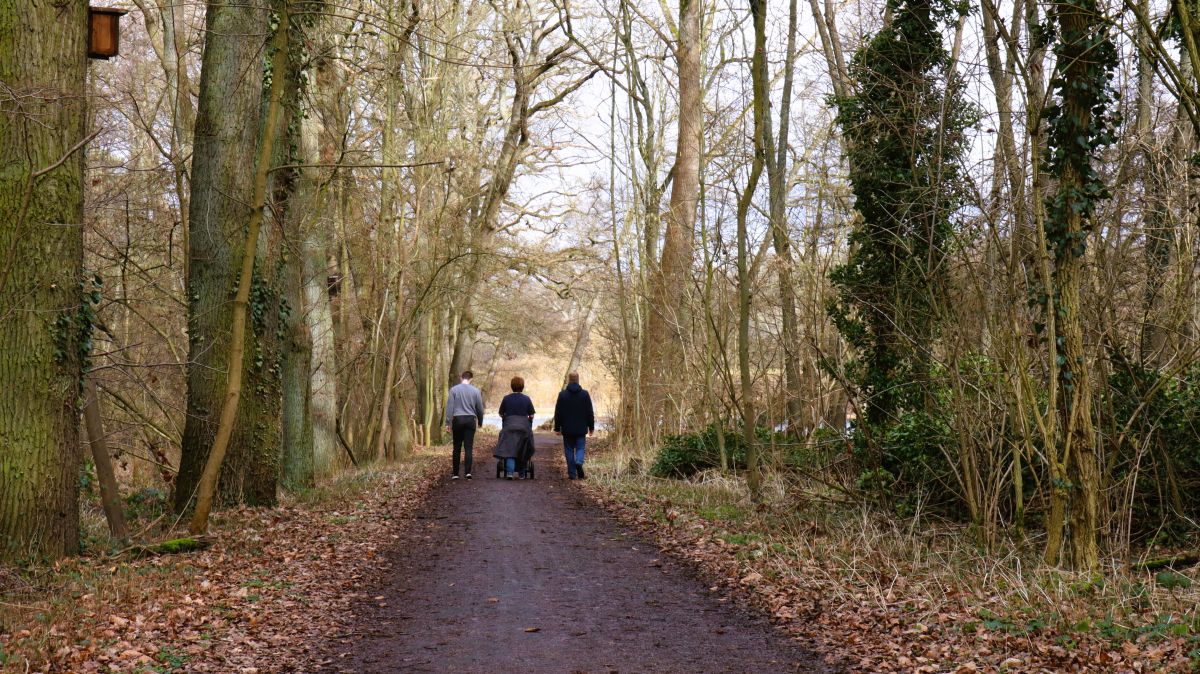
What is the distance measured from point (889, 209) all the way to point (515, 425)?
844 centimetres

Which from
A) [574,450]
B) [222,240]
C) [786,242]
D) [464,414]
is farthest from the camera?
[574,450]

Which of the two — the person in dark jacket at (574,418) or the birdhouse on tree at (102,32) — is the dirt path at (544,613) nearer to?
the birdhouse on tree at (102,32)

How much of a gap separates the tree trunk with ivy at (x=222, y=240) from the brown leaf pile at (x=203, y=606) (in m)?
1.22

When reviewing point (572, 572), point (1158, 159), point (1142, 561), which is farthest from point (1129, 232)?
point (572, 572)

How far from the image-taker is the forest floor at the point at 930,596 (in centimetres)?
577

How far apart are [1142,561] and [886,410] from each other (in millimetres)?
4438

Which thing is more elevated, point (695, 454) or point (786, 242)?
point (786, 242)

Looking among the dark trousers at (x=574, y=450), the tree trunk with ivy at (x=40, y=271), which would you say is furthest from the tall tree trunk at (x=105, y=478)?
the dark trousers at (x=574, y=450)

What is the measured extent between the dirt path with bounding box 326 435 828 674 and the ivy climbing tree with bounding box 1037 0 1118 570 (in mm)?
3010

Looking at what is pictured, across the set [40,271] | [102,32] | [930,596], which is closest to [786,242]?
[930,596]

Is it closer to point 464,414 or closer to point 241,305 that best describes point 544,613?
point 241,305

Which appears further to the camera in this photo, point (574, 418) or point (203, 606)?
point (574, 418)

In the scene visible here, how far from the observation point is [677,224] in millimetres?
20141

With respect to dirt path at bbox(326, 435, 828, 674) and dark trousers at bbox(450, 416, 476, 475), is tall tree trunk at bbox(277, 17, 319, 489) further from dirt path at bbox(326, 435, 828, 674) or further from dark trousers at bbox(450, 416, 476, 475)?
dirt path at bbox(326, 435, 828, 674)
